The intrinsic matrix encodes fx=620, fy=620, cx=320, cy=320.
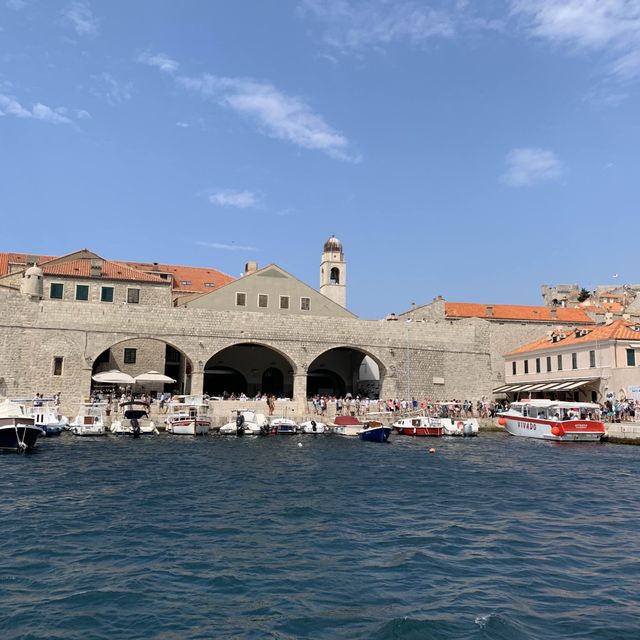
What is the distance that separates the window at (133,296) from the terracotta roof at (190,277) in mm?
5974

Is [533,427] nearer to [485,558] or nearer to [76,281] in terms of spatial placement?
[485,558]

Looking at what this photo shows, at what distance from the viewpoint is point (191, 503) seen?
519 inches

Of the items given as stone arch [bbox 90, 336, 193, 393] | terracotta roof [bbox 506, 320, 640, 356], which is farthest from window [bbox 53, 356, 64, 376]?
terracotta roof [bbox 506, 320, 640, 356]

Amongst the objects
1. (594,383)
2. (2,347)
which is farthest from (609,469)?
(2,347)

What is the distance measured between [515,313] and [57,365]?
3688cm

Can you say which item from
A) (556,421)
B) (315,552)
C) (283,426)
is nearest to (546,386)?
(556,421)

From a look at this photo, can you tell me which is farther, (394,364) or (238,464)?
(394,364)

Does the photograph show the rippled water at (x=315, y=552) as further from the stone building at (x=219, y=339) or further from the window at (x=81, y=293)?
the window at (x=81, y=293)

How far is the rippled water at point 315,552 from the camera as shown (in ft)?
22.6

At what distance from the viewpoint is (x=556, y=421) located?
2869cm

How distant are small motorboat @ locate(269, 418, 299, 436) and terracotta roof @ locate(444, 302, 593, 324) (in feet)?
79.3

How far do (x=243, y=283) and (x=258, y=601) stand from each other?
31643 mm

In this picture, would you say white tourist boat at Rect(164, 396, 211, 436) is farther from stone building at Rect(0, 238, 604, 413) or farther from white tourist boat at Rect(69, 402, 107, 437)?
white tourist boat at Rect(69, 402, 107, 437)

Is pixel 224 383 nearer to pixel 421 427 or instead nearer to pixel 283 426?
pixel 283 426
